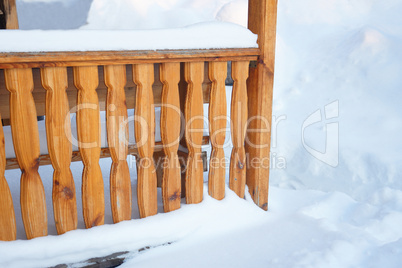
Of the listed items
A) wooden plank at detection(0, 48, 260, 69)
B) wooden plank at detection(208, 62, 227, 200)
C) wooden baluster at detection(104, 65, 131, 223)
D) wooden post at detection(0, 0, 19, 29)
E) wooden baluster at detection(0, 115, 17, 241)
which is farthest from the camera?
wooden post at detection(0, 0, 19, 29)

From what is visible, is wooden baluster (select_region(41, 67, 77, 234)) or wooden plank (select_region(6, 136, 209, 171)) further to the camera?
wooden plank (select_region(6, 136, 209, 171))

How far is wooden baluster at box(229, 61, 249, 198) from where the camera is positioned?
2299mm

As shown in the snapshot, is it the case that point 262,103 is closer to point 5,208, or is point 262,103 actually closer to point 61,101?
point 61,101

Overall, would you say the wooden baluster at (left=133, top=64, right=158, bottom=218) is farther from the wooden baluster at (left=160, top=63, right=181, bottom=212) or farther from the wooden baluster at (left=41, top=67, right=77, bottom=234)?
the wooden baluster at (left=41, top=67, right=77, bottom=234)

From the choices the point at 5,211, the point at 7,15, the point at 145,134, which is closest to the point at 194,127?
the point at 145,134

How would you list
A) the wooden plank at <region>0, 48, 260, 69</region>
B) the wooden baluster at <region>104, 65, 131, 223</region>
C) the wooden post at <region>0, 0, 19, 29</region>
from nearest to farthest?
the wooden plank at <region>0, 48, 260, 69</region>
the wooden baluster at <region>104, 65, 131, 223</region>
the wooden post at <region>0, 0, 19, 29</region>

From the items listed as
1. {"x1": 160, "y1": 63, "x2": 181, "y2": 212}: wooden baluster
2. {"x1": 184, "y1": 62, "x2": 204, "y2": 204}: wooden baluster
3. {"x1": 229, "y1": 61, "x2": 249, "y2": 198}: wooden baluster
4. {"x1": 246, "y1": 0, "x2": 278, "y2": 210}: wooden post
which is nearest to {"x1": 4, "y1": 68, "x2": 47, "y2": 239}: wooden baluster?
{"x1": 160, "y1": 63, "x2": 181, "y2": 212}: wooden baluster

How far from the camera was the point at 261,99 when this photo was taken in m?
2.38

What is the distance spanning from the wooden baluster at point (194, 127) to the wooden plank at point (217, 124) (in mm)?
74

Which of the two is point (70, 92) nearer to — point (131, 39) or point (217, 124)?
point (131, 39)

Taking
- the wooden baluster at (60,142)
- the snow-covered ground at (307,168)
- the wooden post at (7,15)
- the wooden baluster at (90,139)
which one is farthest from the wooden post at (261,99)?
the wooden post at (7,15)

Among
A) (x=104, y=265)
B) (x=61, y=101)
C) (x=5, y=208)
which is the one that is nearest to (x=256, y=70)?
(x=61, y=101)

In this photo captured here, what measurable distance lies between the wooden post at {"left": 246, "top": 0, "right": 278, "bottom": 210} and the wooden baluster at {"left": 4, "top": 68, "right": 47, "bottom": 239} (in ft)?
4.20

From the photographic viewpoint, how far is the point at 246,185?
2.60 m
